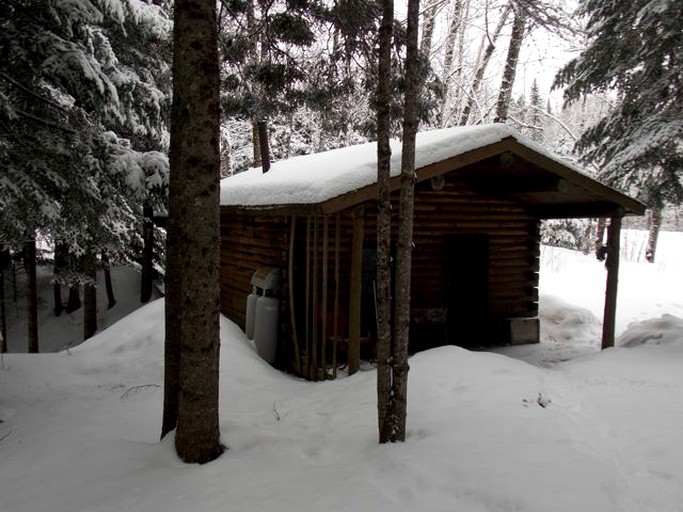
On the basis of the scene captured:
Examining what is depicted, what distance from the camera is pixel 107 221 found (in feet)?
28.1

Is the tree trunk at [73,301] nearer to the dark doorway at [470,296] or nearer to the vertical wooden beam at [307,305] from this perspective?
the vertical wooden beam at [307,305]

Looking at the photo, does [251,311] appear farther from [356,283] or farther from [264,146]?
[264,146]

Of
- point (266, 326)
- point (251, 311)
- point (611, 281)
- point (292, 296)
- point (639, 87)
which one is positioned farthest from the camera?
point (639, 87)

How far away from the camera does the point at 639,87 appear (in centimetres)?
941

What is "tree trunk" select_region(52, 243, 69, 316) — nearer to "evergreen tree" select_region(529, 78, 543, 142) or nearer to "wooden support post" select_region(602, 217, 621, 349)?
"wooden support post" select_region(602, 217, 621, 349)

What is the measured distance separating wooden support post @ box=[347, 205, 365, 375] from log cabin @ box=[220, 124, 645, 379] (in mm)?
16

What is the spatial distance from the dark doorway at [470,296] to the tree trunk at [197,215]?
279 inches

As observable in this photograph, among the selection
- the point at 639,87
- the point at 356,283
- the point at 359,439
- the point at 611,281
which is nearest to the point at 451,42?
the point at 639,87

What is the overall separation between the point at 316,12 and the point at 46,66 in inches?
132

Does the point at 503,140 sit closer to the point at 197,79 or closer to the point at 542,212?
the point at 542,212

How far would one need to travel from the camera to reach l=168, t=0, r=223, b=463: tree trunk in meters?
4.09

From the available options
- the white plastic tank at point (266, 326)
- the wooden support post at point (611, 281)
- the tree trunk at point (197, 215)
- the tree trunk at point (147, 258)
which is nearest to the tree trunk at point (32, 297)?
the tree trunk at point (147, 258)

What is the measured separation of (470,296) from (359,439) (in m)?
6.80

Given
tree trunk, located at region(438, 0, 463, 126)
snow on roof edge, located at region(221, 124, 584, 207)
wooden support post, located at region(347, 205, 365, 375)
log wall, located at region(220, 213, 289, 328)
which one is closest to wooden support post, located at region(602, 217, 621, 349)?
snow on roof edge, located at region(221, 124, 584, 207)
